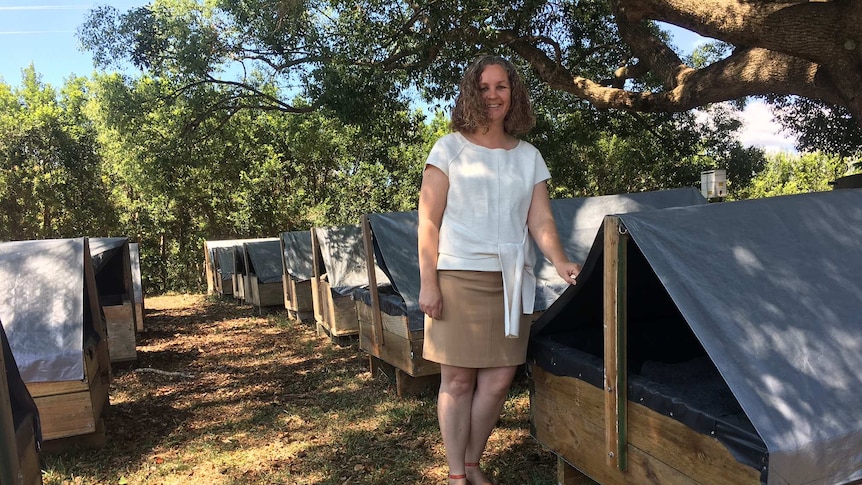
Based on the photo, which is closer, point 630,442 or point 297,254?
point 630,442

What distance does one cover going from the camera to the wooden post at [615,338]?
219 cm

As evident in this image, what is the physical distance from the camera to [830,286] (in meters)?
2.07

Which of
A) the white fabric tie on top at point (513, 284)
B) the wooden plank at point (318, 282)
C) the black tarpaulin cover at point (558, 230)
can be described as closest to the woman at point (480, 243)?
the white fabric tie on top at point (513, 284)

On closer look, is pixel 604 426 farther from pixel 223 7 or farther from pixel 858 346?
pixel 223 7

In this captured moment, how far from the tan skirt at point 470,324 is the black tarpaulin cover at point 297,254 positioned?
7142mm

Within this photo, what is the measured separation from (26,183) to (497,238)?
2064cm

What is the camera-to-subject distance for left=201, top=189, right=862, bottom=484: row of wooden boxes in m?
1.70

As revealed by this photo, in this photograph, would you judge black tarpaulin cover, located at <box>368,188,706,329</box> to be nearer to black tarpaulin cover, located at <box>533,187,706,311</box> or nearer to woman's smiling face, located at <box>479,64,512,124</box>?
black tarpaulin cover, located at <box>533,187,706,311</box>

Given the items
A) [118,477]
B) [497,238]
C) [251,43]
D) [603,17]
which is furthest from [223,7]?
[497,238]

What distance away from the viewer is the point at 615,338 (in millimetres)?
2211

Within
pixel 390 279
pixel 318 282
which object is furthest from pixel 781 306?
pixel 318 282

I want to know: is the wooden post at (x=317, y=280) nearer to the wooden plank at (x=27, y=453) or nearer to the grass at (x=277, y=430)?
the grass at (x=277, y=430)

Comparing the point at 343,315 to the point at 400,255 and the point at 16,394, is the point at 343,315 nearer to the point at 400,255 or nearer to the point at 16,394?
the point at 400,255

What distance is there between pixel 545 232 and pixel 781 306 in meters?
0.89
